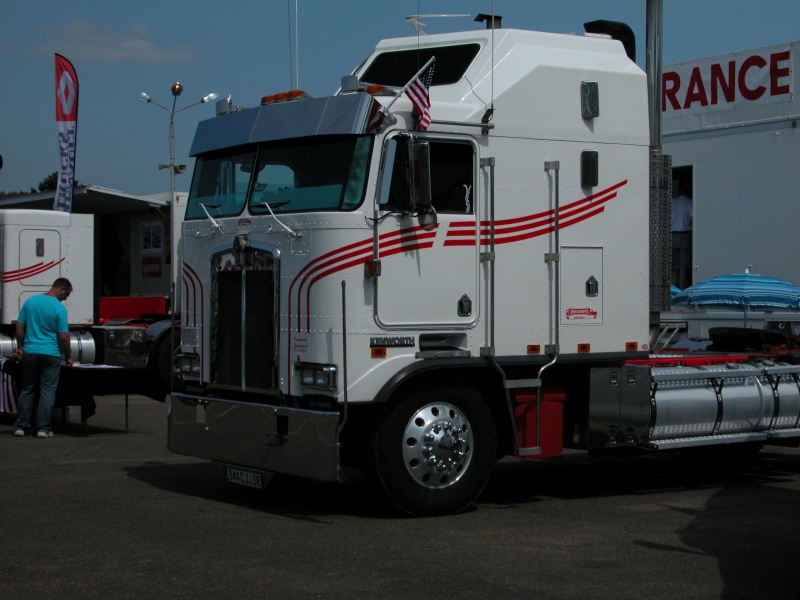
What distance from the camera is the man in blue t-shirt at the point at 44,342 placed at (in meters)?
14.4

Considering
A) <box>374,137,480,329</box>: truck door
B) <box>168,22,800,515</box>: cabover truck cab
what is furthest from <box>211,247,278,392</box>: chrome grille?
<box>374,137,480,329</box>: truck door

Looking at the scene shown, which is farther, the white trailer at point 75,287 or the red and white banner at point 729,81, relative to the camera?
the red and white banner at point 729,81

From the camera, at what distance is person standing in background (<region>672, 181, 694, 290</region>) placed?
96.7 feet

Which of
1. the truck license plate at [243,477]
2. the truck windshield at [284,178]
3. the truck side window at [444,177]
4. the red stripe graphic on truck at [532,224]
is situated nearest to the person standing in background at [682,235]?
the red stripe graphic on truck at [532,224]

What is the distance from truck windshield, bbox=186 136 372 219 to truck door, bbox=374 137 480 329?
28cm

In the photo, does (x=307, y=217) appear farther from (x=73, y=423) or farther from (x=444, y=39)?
(x=73, y=423)

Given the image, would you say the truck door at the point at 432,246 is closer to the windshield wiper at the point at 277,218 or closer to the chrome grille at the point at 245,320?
the windshield wiper at the point at 277,218

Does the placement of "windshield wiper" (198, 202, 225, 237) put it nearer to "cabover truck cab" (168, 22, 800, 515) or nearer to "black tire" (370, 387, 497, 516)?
"cabover truck cab" (168, 22, 800, 515)

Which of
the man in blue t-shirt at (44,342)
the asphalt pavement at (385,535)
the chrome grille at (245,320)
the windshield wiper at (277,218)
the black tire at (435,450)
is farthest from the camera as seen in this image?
the man in blue t-shirt at (44,342)

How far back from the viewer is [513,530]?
344 inches

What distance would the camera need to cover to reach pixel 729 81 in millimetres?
28359

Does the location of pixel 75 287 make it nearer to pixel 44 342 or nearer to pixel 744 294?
pixel 44 342

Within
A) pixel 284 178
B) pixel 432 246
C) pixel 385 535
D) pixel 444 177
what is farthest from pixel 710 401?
pixel 284 178

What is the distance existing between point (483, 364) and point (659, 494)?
247 cm
